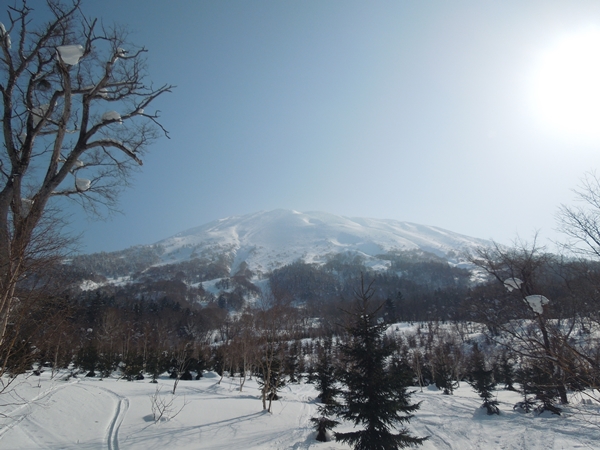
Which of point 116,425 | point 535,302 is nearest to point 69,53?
point 535,302

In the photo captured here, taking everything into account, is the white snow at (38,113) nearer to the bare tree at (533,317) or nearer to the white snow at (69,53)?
the white snow at (69,53)

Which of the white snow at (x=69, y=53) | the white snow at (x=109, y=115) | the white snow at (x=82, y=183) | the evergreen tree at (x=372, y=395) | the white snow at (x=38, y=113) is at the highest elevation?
the white snow at (x=69, y=53)

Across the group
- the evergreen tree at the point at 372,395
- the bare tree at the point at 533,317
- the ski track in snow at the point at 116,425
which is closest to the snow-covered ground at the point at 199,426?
the ski track in snow at the point at 116,425

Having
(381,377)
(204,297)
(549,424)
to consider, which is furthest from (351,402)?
(204,297)

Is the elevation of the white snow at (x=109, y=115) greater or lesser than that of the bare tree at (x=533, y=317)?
greater

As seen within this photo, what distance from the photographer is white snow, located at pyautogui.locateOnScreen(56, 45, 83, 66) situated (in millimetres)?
3865

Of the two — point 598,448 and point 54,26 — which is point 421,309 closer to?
point 598,448

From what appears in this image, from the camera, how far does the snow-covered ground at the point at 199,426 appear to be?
9.18 m

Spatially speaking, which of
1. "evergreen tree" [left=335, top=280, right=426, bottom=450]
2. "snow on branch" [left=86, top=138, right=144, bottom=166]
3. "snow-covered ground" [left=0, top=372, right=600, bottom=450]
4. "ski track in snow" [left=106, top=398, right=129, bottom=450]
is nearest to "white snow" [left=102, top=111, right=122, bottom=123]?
"snow on branch" [left=86, top=138, right=144, bottom=166]

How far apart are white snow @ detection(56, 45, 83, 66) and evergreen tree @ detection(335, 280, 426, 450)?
8502 millimetres

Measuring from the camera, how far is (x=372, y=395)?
8.93m

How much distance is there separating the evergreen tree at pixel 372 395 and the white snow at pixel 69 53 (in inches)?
335

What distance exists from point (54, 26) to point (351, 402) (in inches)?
441

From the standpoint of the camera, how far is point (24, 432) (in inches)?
336
